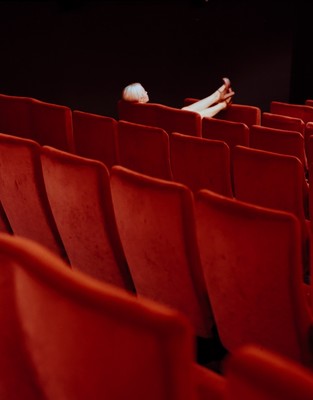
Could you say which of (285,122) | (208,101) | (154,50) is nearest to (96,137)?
(285,122)

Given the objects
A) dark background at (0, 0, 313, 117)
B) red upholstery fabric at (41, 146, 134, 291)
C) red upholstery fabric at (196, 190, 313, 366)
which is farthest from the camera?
dark background at (0, 0, 313, 117)

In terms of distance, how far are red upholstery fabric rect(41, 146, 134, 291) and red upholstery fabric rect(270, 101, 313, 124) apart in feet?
2.91

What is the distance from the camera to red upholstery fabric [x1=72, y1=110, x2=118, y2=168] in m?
0.98

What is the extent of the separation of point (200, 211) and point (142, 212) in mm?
69

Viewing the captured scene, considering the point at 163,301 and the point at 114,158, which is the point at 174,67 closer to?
the point at 114,158

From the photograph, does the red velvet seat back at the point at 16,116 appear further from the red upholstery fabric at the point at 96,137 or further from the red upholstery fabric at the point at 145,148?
the red upholstery fabric at the point at 145,148

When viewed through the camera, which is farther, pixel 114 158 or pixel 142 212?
pixel 114 158

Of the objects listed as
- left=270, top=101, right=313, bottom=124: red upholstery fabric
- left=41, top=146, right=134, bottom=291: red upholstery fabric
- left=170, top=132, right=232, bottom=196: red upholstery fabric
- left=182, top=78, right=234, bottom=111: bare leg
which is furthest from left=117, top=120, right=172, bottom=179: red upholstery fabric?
left=270, top=101, right=313, bottom=124: red upholstery fabric

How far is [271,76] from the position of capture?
8.04 ft

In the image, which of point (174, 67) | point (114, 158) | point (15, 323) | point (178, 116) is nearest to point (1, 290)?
point (15, 323)

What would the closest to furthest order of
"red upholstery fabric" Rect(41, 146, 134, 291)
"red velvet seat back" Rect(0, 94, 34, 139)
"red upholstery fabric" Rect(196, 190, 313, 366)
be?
"red upholstery fabric" Rect(196, 190, 313, 366), "red upholstery fabric" Rect(41, 146, 134, 291), "red velvet seat back" Rect(0, 94, 34, 139)

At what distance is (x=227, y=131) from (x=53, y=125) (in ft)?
1.01

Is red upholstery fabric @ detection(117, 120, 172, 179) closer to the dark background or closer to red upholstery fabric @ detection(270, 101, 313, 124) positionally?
red upholstery fabric @ detection(270, 101, 313, 124)

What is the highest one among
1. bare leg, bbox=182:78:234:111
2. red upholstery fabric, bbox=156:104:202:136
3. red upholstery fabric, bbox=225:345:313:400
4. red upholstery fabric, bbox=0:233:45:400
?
red upholstery fabric, bbox=225:345:313:400
